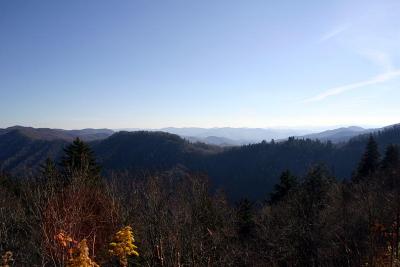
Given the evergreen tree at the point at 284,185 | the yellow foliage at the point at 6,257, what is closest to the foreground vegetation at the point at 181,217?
the yellow foliage at the point at 6,257

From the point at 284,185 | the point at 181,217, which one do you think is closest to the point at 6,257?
the point at 181,217

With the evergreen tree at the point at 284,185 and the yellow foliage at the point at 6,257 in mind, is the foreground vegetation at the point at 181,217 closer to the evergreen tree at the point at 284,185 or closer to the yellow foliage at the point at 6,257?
the yellow foliage at the point at 6,257

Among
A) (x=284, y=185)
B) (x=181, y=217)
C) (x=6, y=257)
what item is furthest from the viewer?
(x=284, y=185)

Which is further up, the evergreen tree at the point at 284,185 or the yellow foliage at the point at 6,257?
the yellow foliage at the point at 6,257

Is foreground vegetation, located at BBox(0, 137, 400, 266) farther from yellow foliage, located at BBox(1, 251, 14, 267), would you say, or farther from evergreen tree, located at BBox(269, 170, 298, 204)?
evergreen tree, located at BBox(269, 170, 298, 204)

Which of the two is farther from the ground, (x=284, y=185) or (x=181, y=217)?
(x=181, y=217)

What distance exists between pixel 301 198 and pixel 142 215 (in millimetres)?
9714

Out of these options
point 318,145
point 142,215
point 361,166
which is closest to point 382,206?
→ point 142,215

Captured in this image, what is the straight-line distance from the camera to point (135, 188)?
614 inches

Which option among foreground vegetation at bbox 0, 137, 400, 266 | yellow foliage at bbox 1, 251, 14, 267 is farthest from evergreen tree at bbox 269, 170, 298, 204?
yellow foliage at bbox 1, 251, 14, 267

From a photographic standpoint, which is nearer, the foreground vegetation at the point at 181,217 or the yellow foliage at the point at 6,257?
the yellow foliage at the point at 6,257

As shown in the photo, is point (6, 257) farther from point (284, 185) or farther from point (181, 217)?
point (284, 185)

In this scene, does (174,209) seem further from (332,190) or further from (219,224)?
(332,190)

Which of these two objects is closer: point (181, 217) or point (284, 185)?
point (181, 217)
